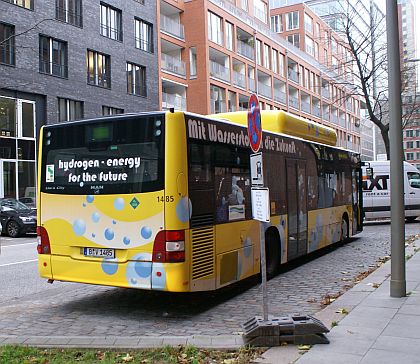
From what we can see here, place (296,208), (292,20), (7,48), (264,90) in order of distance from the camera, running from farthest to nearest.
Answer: (292,20)
(264,90)
(7,48)
(296,208)

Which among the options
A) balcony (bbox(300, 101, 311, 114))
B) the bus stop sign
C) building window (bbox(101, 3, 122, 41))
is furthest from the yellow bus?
balcony (bbox(300, 101, 311, 114))

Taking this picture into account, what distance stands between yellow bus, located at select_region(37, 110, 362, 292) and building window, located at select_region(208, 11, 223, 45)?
38.0 m

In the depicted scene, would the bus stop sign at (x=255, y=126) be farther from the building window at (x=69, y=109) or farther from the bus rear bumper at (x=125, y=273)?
the building window at (x=69, y=109)

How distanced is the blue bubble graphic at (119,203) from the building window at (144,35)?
32.3 m

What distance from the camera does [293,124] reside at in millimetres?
11125

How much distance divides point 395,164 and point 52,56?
88.1 ft

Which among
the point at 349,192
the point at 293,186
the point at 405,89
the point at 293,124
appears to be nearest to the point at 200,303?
the point at 293,186

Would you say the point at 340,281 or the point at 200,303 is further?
the point at 340,281

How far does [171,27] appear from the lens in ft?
140

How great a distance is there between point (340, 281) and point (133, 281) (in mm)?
4318

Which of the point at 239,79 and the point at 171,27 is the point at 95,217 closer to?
the point at 171,27

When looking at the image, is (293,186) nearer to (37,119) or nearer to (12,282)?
(12,282)

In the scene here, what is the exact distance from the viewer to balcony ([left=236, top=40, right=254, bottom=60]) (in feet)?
165

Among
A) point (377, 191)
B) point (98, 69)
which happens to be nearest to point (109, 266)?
point (377, 191)
